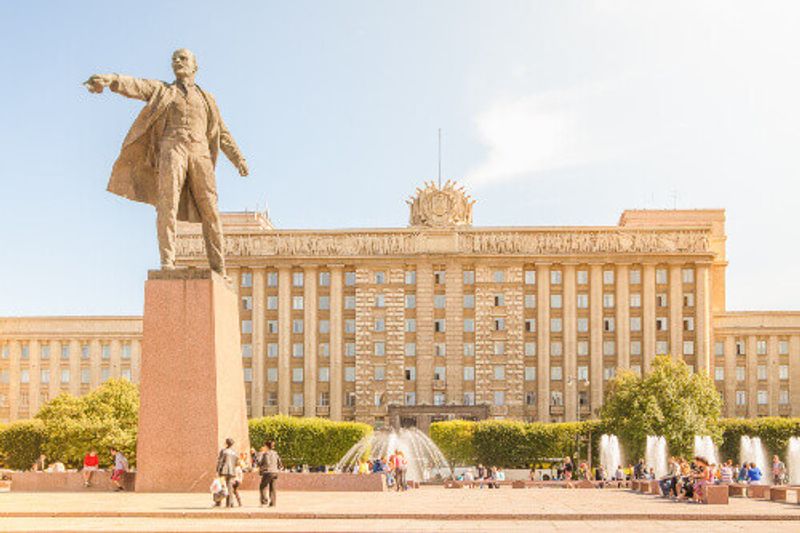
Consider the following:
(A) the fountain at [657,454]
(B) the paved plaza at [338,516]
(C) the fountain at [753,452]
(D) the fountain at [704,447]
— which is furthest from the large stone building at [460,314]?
(B) the paved plaza at [338,516]

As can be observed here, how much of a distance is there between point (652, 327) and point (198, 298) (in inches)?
3050

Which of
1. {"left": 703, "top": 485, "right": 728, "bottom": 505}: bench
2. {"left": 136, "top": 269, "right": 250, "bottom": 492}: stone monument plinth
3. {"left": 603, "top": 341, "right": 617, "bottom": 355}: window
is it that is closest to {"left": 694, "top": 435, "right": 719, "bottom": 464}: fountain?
{"left": 603, "top": 341, "right": 617, "bottom": 355}: window

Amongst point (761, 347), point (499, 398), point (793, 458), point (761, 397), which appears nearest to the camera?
point (793, 458)

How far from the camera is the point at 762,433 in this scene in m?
80.4

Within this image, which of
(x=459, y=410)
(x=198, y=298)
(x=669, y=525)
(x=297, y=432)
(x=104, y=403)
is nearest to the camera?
(x=669, y=525)

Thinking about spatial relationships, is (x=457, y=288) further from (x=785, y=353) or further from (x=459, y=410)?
(x=785, y=353)

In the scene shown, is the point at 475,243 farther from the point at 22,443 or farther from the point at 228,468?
the point at 228,468

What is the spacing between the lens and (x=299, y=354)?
98375 millimetres

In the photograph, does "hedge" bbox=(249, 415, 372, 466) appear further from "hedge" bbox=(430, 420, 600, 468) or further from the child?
the child

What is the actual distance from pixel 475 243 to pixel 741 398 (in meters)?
24.3

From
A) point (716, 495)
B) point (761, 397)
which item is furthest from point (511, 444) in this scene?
point (716, 495)

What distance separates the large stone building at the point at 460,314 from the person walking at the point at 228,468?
7500 cm

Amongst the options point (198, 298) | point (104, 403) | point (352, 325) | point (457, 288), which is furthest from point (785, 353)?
point (198, 298)

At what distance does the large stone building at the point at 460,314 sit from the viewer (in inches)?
3816
